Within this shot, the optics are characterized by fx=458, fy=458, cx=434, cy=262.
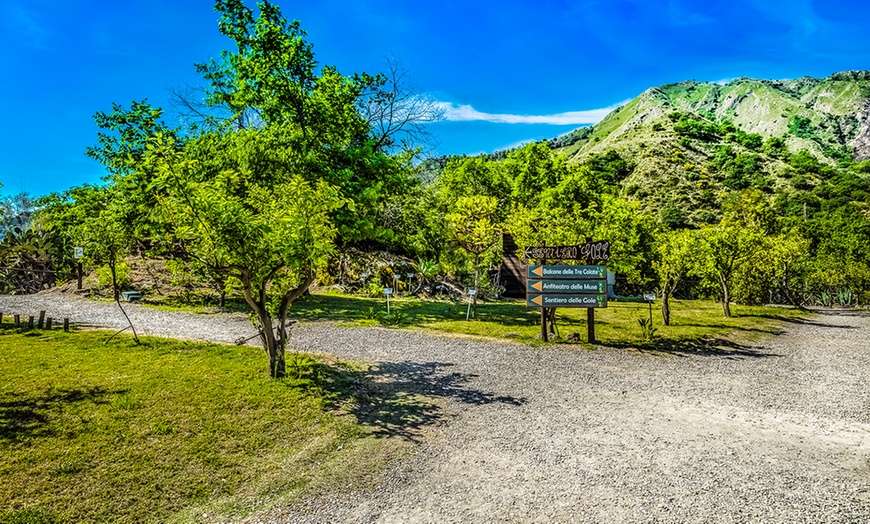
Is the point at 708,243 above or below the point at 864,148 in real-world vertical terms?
below

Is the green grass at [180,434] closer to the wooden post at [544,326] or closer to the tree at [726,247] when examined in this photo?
the wooden post at [544,326]

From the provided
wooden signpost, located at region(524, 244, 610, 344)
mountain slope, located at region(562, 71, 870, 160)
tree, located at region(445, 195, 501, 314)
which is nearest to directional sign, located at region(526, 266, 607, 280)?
wooden signpost, located at region(524, 244, 610, 344)

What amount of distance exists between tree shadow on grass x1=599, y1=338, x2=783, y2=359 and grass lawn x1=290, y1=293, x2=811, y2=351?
3cm

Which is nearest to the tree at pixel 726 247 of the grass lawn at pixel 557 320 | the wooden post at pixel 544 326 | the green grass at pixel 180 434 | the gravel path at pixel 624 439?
the grass lawn at pixel 557 320

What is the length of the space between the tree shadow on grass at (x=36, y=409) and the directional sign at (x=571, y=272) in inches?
400

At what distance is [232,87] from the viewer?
21.1 meters

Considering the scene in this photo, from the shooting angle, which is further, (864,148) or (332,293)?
(864,148)

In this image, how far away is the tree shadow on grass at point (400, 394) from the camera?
715 centimetres

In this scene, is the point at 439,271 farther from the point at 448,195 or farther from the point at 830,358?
the point at 830,358

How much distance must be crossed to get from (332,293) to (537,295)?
14.4m

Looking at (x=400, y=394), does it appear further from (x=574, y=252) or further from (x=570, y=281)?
(x=574, y=252)

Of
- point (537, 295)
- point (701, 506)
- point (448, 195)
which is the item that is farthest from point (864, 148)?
point (701, 506)

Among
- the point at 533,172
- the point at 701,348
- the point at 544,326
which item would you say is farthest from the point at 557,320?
the point at 533,172

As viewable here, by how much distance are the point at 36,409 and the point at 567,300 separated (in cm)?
1153
